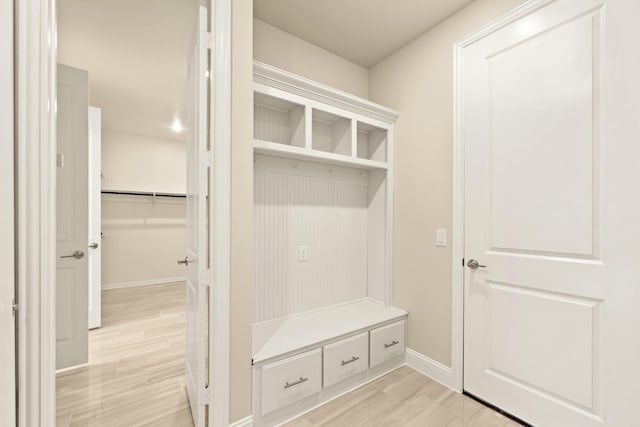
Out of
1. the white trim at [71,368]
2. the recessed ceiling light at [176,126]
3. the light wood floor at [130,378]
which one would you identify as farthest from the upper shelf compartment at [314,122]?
the recessed ceiling light at [176,126]

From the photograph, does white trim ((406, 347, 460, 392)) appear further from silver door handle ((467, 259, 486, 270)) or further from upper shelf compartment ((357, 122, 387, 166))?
upper shelf compartment ((357, 122, 387, 166))

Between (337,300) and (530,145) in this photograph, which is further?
(337,300)

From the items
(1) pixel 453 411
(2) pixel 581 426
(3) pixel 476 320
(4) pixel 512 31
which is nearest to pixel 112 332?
(1) pixel 453 411

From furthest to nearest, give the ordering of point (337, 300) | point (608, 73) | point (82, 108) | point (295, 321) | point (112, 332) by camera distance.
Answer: point (112, 332) → point (337, 300) → point (82, 108) → point (295, 321) → point (608, 73)

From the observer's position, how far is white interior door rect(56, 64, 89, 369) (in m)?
2.16

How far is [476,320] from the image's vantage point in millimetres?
1823

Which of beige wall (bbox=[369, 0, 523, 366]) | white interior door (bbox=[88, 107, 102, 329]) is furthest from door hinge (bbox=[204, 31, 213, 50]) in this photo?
white interior door (bbox=[88, 107, 102, 329])

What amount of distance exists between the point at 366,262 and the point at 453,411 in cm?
124

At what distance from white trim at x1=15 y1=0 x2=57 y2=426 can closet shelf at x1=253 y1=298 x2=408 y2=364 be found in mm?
877

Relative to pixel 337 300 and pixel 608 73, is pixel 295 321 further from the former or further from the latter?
pixel 608 73

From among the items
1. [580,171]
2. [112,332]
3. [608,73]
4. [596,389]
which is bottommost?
[112,332]

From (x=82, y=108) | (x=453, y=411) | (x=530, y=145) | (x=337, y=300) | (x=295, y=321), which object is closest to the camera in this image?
(x=530, y=145)

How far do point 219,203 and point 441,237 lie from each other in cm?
155

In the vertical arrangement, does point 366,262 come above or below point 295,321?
above
